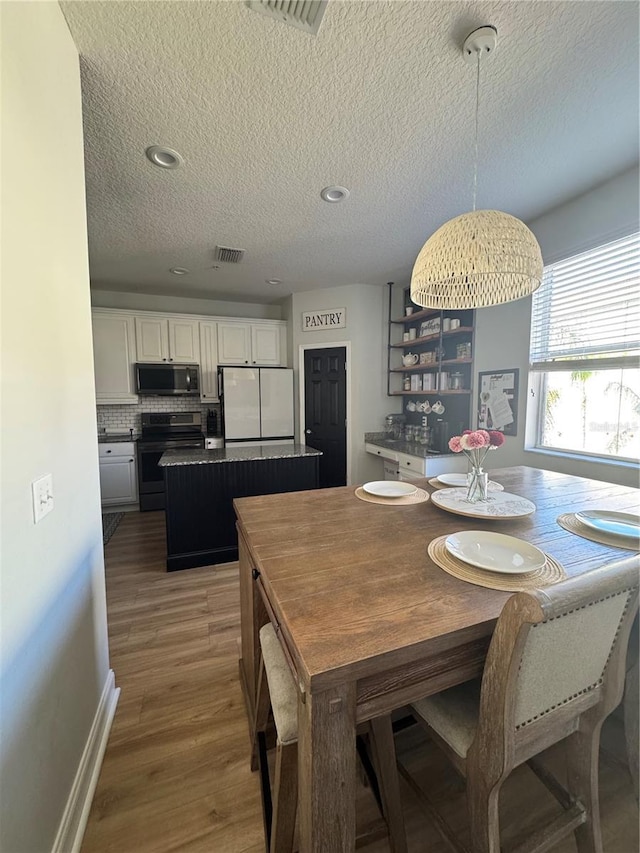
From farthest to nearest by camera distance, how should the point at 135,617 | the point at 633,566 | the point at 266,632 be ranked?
the point at 135,617
the point at 266,632
the point at 633,566

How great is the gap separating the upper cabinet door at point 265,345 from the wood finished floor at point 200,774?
339cm

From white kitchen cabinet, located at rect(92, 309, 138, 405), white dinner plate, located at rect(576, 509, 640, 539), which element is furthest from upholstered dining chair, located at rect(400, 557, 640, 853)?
white kitchen cabinet, located at rect(92, 309, 138, 405)

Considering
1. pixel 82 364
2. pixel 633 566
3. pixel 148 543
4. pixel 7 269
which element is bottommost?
pixel 148 543

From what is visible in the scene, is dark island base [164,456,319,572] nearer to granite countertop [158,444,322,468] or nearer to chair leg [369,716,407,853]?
granite countertop [158,444,322,468]

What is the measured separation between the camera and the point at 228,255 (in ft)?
10.5

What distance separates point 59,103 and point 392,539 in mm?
Result: 1892

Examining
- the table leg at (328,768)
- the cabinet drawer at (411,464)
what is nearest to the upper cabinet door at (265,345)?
the cabinet drawer at (411,464)

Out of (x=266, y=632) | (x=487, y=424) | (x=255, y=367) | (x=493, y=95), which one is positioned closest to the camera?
(x=266, y=632)

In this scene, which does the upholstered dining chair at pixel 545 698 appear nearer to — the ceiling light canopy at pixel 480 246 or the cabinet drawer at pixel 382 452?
the ceiling light canopy at pixel 480 246

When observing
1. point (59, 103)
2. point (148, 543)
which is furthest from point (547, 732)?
point (148, 543)

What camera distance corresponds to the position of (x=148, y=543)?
10.6ft

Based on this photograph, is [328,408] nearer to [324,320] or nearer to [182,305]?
[324,320]

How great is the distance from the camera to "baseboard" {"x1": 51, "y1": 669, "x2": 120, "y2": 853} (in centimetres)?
100

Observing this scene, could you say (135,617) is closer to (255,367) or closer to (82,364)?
(82,364)
